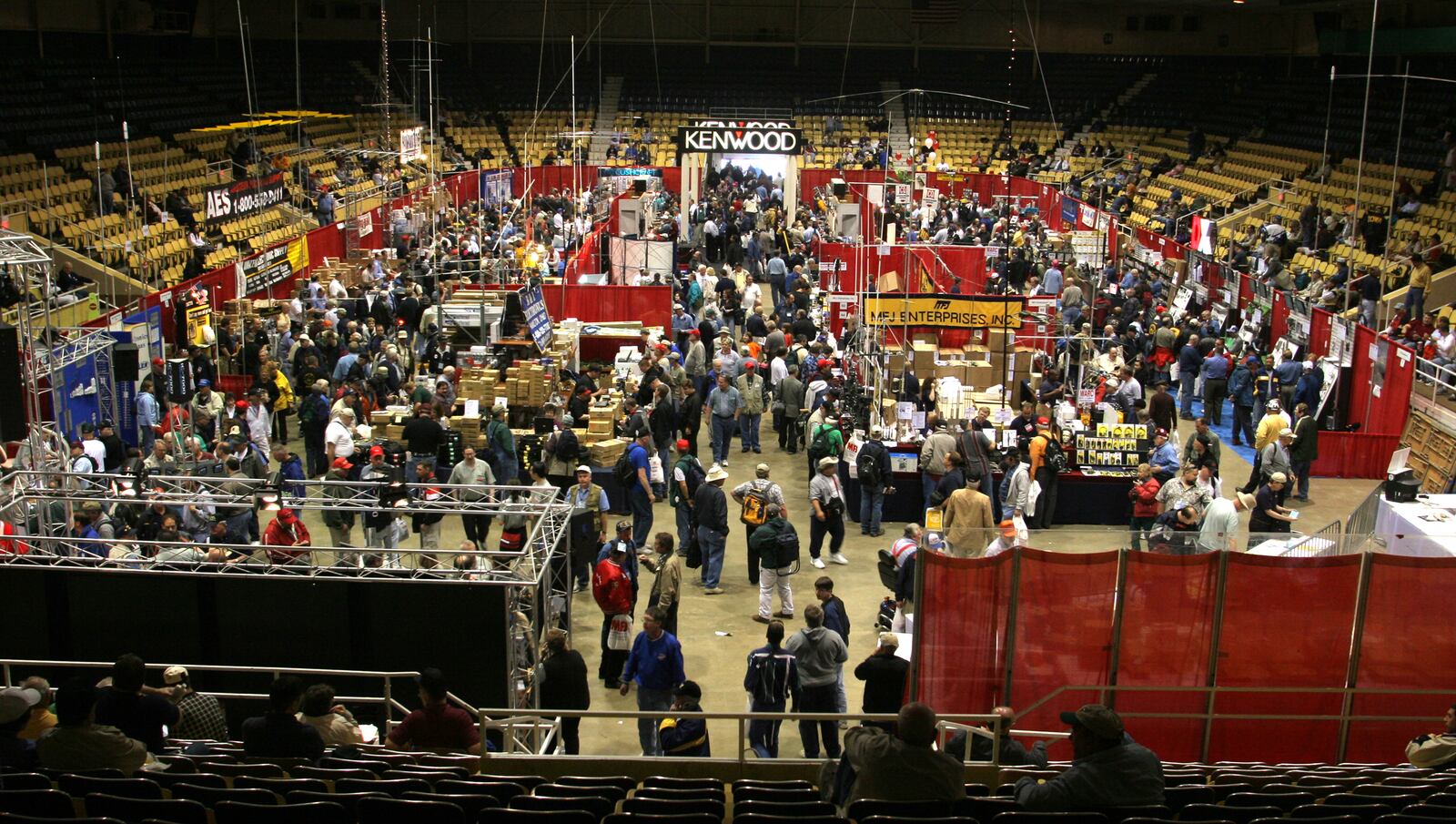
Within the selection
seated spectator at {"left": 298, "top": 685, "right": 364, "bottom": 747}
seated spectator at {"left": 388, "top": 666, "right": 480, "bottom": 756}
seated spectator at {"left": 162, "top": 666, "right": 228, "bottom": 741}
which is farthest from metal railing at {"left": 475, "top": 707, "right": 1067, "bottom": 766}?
seated spectator at {"left": 162, "top": 666, "right": 228, "bottom": 741}

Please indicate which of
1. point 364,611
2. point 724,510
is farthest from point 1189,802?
point 724,510

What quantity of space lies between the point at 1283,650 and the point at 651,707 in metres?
4.32

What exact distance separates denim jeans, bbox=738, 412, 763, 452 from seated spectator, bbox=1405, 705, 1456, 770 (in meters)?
10.5

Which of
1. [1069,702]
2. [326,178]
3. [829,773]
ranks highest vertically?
[326,178]

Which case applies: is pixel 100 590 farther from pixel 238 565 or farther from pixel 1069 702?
pixel 1069 702

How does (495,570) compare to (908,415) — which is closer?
(495,570)

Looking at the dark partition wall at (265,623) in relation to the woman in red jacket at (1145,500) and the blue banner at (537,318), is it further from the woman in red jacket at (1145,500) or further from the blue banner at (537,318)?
the blue banner at (537,318)

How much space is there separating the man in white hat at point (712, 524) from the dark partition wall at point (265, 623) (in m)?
3.50

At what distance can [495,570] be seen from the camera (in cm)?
941

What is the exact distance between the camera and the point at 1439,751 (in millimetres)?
7754

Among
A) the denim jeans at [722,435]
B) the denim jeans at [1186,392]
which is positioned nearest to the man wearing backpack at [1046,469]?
Result: the denim jeans at [722,435]

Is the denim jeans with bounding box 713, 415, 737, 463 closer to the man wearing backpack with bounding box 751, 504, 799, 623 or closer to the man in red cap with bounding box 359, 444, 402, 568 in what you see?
the man wearing backpack with bounding box 751, 504, 799, 623

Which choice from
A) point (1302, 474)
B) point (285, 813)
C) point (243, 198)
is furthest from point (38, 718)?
point (243, 198)

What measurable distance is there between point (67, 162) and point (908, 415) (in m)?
18.1
